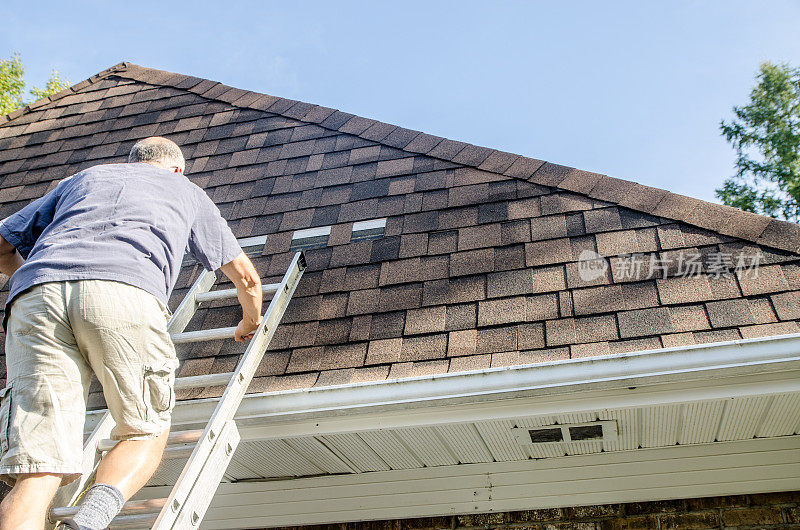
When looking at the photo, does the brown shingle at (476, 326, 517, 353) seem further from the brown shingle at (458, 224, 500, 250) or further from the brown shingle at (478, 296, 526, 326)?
the brown shingle at (458, 224, 500, 250)

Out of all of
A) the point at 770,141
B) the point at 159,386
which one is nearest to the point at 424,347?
the point at 159,386

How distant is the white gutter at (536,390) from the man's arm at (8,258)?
93cm

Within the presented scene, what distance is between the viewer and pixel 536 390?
8.75ft

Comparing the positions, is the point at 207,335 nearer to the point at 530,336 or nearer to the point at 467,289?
the point at 467,289

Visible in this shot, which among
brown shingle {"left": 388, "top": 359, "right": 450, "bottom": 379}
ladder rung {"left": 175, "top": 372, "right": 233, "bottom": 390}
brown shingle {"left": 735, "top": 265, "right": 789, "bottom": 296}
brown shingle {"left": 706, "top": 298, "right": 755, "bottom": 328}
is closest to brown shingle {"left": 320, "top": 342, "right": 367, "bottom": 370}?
brown shingle {"left": 388, "top": 359, "right": 450, "bottom": 379}

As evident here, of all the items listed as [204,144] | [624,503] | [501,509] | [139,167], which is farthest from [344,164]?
[624,503]

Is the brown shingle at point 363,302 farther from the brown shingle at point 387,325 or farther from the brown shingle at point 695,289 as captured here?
the brown shingle at point 695,289

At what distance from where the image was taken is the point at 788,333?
2525 mm

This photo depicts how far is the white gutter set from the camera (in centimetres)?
252

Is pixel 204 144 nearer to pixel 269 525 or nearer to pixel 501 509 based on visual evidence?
pixel 269 525

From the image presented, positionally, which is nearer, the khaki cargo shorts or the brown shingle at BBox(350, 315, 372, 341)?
the khaki cargo shorts

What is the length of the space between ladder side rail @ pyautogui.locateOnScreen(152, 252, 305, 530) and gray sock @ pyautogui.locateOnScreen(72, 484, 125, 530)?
0.49 feet

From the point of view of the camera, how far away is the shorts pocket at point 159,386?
2104 mm

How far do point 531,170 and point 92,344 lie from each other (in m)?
2.58
